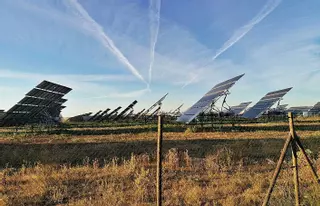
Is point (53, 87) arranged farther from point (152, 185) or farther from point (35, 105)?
point (152, 185)

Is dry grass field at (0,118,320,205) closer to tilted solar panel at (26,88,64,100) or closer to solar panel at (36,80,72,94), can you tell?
tilted solar panel at (26,88,64,100)

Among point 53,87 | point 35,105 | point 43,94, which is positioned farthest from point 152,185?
point 53,87

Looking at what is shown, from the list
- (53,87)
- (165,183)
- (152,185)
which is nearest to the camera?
(152,185)

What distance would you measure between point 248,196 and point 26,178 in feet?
15.7

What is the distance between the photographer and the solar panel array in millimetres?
20438

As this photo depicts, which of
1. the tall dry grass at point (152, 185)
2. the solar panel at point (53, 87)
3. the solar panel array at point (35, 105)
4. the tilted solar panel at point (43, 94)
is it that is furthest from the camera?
the solar panel at point (53, 87)

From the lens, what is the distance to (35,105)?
22609 mm

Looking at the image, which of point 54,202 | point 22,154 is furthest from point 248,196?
point 22,154

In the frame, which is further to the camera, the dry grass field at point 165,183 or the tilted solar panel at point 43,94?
the tilted solar panel at point 43,94

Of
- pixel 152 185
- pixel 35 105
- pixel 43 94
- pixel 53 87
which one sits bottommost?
pixel 152 185

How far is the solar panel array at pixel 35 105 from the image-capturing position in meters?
20.4

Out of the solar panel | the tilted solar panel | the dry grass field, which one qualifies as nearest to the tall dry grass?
the dry grass field

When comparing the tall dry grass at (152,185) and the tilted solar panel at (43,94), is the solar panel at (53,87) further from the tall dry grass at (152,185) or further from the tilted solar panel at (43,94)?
the tall dry grass at (152,185)

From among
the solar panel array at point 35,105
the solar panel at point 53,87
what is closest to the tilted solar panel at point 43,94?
the solar panel array at point 35,105
